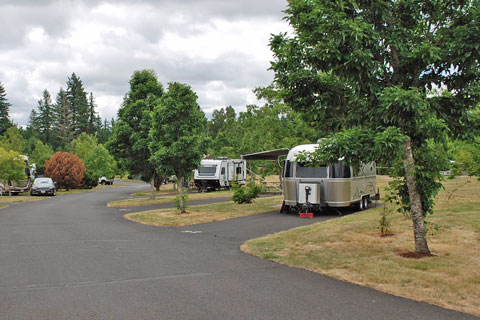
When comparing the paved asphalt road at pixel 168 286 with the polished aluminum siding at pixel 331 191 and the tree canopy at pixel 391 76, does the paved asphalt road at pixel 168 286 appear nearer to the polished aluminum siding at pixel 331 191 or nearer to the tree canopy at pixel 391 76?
the tree canopy at pixel 391 76

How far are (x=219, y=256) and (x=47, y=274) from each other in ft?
10.4

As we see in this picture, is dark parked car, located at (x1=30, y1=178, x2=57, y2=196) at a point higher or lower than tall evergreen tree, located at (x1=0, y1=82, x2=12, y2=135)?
lower

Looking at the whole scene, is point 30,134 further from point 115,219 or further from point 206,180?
point 115,219

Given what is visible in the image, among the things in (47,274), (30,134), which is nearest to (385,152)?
(47,274)

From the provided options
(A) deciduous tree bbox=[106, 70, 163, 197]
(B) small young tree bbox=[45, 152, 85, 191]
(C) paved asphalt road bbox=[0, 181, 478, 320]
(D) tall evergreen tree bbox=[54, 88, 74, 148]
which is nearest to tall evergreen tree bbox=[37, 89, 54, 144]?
(D) tall evergreen tree bbox=[54, 88, 74, 148]

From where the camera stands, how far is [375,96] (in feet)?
25.6

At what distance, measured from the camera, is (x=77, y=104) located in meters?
104

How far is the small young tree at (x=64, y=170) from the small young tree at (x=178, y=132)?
98.0 feet

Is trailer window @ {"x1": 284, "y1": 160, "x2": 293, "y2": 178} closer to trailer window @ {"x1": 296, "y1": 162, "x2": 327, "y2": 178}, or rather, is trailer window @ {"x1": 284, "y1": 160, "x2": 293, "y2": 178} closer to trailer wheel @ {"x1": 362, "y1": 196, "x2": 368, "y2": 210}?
trailer window @ {"x1": 296, "y1": 162, "x2": 327, "y2": 178}

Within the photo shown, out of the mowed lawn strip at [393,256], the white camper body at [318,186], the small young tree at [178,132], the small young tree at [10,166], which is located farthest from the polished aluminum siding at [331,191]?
the small young tree at [10,166]

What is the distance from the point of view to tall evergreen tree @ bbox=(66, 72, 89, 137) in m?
102

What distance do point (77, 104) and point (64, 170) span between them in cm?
6525

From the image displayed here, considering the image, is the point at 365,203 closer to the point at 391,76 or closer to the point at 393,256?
the point at 393,256

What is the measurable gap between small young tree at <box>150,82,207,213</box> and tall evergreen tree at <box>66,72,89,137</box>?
91125mm
